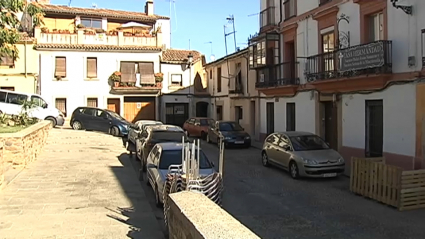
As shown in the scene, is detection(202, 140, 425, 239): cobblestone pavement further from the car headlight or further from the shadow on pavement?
the shadow on pavement

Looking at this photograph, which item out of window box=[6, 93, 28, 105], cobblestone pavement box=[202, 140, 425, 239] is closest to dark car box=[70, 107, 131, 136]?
window box=[6, 93, 28, 105]

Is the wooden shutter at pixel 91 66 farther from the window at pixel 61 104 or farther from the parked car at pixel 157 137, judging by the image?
the parked car at pixel 157 137

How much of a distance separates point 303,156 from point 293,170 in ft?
2.15

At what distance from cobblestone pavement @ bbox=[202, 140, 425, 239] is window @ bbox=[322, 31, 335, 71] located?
15.9 ft

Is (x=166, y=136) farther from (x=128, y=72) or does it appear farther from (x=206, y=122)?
(x=128, y=72)

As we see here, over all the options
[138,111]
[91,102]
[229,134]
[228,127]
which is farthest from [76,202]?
[138,111]

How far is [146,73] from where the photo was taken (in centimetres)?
3316

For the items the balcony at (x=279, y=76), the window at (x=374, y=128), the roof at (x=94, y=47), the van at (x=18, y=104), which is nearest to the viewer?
the window at (x=374, y=128)

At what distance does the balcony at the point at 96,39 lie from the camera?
103ft

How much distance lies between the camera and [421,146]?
12.2 m

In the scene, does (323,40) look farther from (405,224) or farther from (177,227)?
(177,227)

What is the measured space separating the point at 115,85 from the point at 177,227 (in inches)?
1115

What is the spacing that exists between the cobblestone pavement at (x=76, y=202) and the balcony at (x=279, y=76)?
344 inches

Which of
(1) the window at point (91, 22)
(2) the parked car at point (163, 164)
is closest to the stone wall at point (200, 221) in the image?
(2) the parked car at point (163, 164)
